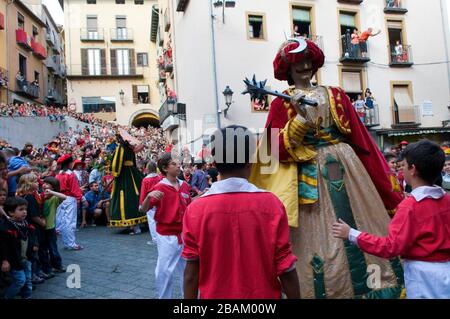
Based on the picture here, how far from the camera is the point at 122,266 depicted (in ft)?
19.6

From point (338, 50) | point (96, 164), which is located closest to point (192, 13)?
point (338, 50)

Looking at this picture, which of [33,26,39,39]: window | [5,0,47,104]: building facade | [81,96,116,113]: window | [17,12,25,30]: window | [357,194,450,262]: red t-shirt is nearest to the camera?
[357,194,450,262]: red t-shirt

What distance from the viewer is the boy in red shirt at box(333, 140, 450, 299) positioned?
2260mm

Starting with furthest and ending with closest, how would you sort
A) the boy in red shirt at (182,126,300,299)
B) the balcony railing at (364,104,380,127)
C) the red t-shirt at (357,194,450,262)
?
the balcony railing at (364,104,380,127) → the red t-shirt at (357,194,450,262) → the boy in red shirt at (182,126,300,299)

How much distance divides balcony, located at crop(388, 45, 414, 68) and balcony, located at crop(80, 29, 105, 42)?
2640cm

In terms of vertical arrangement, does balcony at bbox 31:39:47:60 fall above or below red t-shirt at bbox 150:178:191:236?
above

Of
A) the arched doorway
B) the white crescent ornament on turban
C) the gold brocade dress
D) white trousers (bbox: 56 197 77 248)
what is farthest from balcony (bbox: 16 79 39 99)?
the gold brocade dress

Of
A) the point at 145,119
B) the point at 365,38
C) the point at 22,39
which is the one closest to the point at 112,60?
the point at 145,119

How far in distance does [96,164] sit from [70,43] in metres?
29.7

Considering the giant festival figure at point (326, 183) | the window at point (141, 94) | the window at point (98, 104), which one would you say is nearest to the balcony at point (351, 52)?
the giant festival figure at point (326, 183)

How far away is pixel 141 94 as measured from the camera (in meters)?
38.0

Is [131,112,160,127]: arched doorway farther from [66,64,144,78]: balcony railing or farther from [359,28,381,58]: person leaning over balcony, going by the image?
[359,28,381,58]: person leaning over balcony

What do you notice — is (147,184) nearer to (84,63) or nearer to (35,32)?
(35,32)

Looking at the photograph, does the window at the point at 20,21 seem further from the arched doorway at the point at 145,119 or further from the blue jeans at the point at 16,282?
the blue jeans at the point at 16,282
